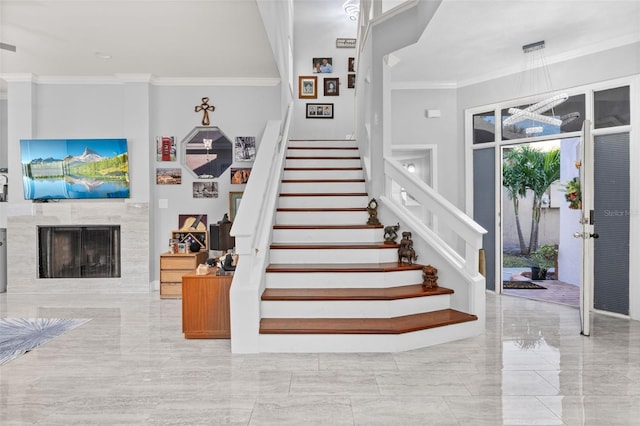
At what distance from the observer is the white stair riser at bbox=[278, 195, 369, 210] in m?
5.04

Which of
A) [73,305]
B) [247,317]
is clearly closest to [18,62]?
[73,305]

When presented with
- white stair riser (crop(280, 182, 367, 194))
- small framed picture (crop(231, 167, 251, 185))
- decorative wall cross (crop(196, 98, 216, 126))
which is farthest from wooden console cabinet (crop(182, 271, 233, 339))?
decorative wall cross (crop(196, 98, 216, 126))

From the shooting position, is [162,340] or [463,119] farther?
[463,119]

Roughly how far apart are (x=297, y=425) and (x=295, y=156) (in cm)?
425

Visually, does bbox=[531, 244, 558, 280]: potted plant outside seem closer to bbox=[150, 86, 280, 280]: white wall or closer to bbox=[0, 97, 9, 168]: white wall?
bbox=[150, 86, 280, 280]: white wall

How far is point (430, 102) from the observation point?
6.23m

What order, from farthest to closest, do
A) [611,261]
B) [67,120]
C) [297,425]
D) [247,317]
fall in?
[67,120] < [611,261] < [247,317] < [297,425]

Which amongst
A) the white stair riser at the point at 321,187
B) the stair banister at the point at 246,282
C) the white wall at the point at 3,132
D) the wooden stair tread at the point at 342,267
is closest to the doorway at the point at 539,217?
the white stair riser at the point at 321,187

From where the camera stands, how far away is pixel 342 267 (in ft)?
13.0

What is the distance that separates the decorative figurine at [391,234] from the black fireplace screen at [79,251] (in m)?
3.80

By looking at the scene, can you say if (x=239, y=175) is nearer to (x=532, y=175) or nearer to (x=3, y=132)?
(x=3, y=132)

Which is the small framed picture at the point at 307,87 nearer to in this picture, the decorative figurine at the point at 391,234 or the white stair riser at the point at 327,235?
the white stair riser at the point at 327,235

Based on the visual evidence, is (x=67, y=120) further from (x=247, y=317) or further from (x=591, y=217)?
(x=591, y=217)

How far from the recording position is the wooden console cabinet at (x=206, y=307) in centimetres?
366
